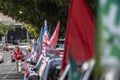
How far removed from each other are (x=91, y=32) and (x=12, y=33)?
113598 millimetres

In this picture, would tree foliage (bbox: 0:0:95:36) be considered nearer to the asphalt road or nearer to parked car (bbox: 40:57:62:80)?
the asphalt road

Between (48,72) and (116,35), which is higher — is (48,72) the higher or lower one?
the lower one

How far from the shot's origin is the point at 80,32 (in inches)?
169

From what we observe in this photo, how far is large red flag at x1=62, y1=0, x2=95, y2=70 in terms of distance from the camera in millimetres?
4074

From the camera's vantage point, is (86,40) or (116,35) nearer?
(116,35)

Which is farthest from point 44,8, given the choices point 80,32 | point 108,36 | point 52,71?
point 108,36

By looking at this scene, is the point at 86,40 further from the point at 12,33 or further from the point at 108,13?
the point at 12,33

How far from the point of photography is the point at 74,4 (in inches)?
178

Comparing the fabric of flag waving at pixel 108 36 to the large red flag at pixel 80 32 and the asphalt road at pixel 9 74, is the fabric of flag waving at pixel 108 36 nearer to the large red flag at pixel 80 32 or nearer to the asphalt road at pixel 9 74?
the large red flag at pixel 80 32

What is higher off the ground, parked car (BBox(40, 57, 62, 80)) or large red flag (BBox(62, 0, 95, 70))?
large red flag (BBox(62, 0, 95, 70))

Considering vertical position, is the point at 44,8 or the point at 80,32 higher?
the point at 44,8

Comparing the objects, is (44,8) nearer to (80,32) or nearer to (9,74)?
(9,74)

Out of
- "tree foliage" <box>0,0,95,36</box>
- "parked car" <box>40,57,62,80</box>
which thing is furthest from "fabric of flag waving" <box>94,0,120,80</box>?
"tree foliage" <box>0,0,95,36</box>

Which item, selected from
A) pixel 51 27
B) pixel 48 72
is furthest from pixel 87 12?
pixel 51 27
